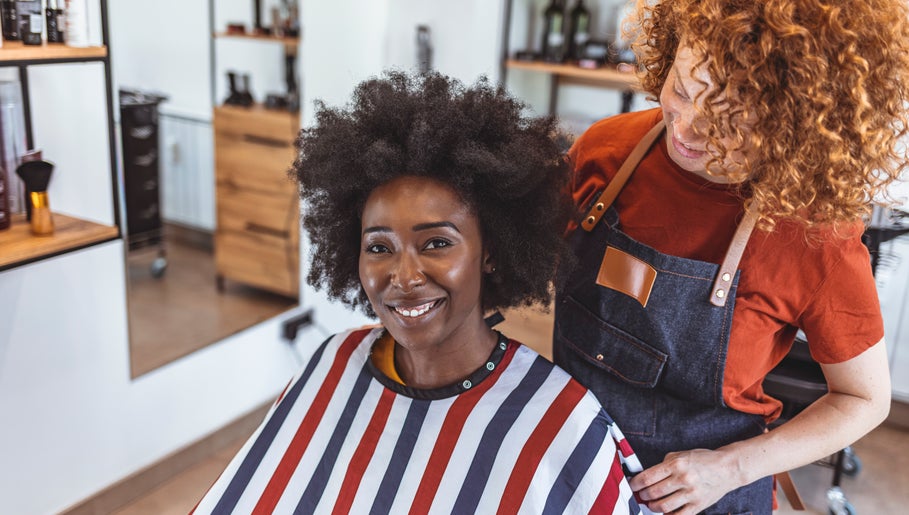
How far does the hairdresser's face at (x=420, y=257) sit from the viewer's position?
1223 millimetres

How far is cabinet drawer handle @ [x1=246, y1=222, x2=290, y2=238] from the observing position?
9.56 feet

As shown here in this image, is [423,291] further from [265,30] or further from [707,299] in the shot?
[265,30]

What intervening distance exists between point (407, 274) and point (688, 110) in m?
0.45

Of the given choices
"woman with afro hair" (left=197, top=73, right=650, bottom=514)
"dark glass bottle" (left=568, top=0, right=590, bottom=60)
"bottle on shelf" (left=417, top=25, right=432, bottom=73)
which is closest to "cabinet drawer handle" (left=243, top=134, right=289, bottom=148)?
"bottle on shelf" (left=417, top=25, right=432, bottom=73)

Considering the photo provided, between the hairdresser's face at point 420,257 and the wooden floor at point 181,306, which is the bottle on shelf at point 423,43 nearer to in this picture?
the wooden floor at point 181,306

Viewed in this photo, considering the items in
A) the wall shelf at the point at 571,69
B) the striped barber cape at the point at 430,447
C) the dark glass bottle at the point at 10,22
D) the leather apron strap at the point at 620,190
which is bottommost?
the striped barber cape at the point at 430,447

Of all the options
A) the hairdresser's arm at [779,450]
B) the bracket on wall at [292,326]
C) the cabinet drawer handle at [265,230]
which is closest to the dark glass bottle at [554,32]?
the cabinet drawer handle at [265,230]

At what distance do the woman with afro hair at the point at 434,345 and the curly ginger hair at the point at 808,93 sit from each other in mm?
329

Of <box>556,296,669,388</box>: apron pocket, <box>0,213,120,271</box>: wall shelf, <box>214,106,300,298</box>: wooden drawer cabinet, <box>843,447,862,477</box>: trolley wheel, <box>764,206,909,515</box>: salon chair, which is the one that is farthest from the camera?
<box>843,447,862,477</box>: trolley wheel

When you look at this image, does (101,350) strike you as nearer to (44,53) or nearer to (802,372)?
(44,53)

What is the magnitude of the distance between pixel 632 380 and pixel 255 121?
1.83 m

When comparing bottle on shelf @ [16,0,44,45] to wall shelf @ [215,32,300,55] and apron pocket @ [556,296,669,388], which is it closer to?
wall shelf @ [215,32,300,55]

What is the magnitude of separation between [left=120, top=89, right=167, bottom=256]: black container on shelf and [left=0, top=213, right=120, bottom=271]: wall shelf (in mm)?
415

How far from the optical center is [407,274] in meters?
1.21
